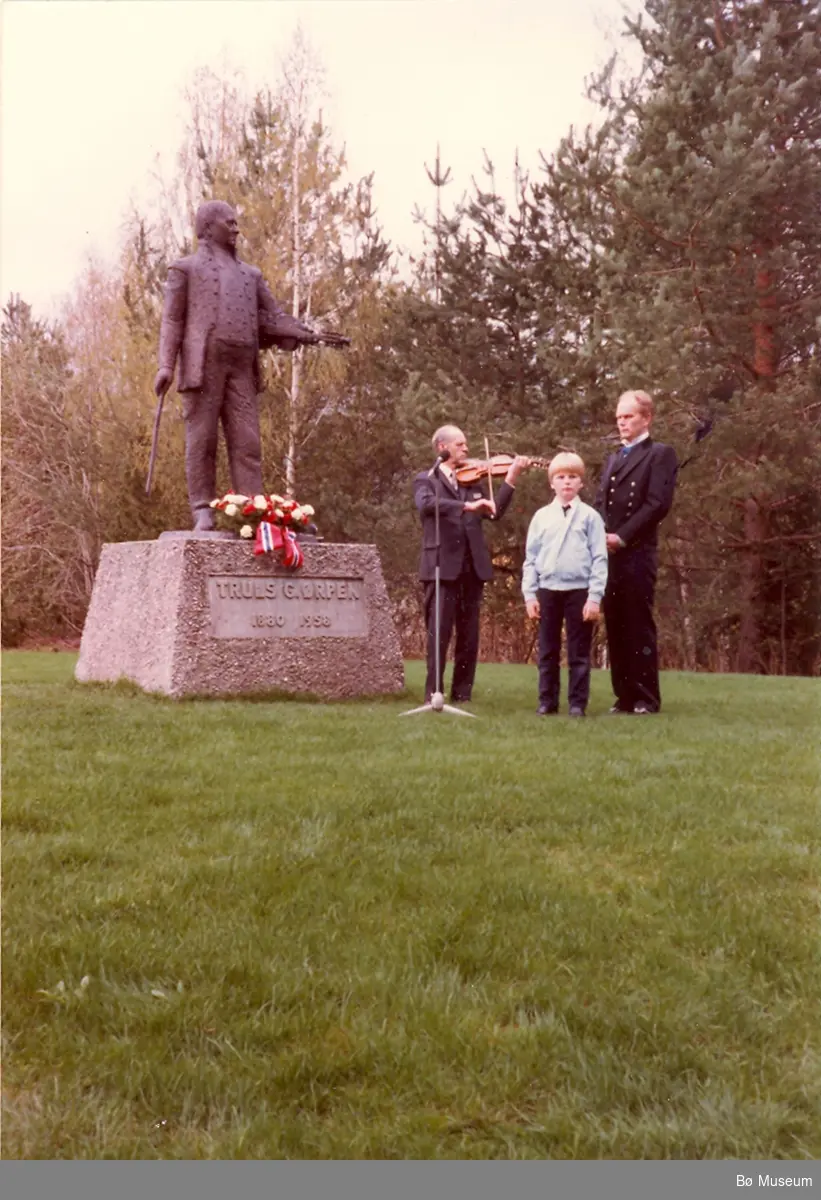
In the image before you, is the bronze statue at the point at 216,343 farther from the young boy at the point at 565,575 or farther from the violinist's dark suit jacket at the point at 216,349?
the young boy at the point at 565,575

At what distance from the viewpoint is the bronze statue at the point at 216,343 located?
7184 millimetres

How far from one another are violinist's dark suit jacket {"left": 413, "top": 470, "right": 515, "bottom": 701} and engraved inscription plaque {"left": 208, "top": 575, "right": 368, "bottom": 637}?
0.68 meters

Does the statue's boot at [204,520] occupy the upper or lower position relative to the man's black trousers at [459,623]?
upper

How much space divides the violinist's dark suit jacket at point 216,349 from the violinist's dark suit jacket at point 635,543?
2.51m

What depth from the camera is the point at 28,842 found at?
302cm

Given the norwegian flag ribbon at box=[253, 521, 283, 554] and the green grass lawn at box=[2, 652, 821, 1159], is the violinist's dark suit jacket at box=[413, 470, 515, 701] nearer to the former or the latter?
the norwegian flag ribbon at box=[253, 521, 283, 554]

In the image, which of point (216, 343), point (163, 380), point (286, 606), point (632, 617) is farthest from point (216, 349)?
point (632, 617)

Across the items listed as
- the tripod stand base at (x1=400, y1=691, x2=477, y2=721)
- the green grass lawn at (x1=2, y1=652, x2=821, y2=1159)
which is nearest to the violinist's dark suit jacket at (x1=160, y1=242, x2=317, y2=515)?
the tripod stand base at (x1=400, y1=691, x2=477, y2=721)

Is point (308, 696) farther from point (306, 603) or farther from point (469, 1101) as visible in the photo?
point (469, 1101)

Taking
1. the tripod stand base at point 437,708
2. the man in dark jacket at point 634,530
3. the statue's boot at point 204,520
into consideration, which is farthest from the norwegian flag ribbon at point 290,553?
the man in dark jacket at point 634,530

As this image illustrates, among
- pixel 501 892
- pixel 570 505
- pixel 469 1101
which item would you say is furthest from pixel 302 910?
pixel 570 505

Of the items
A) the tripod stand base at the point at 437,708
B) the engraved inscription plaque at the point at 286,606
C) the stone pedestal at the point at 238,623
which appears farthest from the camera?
the engraved inscription plaque at the point at 286,606

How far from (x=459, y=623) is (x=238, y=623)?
1394mm

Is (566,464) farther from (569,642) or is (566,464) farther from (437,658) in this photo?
(437,658)
